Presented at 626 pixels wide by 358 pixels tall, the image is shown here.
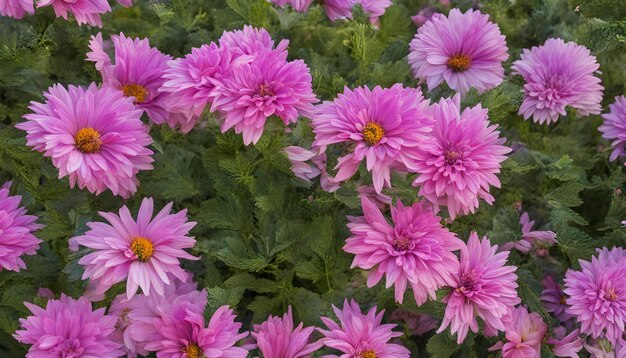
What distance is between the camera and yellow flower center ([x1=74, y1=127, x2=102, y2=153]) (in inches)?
41.2

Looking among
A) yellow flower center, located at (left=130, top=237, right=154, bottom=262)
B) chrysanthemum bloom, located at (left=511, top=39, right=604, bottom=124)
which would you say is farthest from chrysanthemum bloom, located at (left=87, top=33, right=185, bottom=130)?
chrysanthemum bloom, located at (left=511, top=39, right=604, bottom=124)

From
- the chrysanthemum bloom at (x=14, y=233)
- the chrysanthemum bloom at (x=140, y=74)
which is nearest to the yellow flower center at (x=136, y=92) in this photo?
the chrysanthemum bloom at (x=140, y=74)

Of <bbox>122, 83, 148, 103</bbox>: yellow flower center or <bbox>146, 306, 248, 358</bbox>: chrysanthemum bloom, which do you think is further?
<bbox>122, 83, 148, 103</bbox>: yellow flower center

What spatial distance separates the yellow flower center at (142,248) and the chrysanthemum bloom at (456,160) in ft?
1.25

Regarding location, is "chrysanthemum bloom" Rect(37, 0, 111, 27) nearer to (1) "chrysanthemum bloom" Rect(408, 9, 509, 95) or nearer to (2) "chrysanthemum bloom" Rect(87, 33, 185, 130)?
(2) "chrysanthemum bloom" Rect(87, 33, 185, 130)

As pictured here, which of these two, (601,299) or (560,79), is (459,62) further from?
(601,299)

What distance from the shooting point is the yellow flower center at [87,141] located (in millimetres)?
1046

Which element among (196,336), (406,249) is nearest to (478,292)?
(406,249)

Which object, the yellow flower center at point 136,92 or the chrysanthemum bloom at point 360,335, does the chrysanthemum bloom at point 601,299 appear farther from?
the yellow flower center at point 136,92

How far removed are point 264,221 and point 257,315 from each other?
149 mm

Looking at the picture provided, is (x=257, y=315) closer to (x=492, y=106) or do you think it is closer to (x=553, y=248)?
(x=492, y=106)

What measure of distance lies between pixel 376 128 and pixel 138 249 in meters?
0.37

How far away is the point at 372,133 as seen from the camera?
3.28ft

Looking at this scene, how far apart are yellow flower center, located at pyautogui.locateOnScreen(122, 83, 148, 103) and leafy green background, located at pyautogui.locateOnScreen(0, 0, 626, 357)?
8cm
